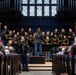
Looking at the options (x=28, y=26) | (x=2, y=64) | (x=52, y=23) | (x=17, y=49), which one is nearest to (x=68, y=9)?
(x=52, y=23)

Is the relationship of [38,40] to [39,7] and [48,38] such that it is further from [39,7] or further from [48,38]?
[39,7]

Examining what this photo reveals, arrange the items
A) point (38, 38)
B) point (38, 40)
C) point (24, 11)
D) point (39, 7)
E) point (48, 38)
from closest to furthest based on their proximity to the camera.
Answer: point (38, 38), point (38, 40), point (48, 38), point (24, 11), point (39, 7)

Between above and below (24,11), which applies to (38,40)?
below

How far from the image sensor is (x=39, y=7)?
22.4m

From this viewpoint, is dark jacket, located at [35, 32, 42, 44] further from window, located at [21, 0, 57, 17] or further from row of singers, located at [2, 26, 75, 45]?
window, located at [21, 0, 57, 17]

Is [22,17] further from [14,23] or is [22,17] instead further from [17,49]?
[17,49]

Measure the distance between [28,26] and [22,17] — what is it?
0.72 meters

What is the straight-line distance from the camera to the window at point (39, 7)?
22078 mm

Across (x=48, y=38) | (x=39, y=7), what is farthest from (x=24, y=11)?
(x=48, y=38)

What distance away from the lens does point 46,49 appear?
18812 mm

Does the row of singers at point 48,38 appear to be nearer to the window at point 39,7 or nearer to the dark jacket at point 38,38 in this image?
the dark jacket at point 38,38

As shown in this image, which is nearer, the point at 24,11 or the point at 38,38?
the point at 38,38

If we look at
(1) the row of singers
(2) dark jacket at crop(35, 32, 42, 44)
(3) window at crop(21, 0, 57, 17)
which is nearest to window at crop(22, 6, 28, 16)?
(3) window at crop(21, 0, 57, 17)

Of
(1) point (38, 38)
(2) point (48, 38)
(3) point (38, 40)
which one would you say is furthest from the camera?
(2) point (48, 38)
